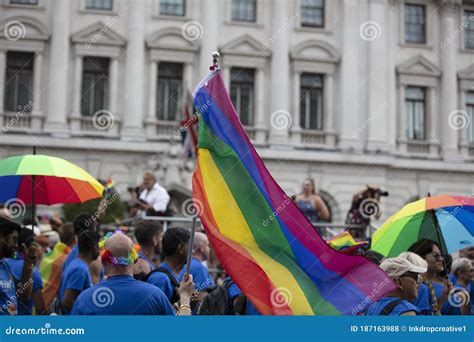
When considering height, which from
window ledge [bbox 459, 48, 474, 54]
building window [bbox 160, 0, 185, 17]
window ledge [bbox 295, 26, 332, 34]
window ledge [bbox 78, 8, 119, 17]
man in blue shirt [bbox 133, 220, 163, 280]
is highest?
building window [bbox 160, 0, 185, 17]

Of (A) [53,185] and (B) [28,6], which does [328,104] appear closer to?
(B) [28,6]

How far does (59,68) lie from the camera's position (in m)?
26.9

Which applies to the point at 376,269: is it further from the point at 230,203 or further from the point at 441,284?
the point at 441,284

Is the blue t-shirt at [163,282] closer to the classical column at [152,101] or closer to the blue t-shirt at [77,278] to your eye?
the blue t-shirt at [77,278]

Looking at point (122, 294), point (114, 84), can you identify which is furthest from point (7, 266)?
point (114, 84)

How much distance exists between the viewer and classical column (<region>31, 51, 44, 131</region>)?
87.1 feet

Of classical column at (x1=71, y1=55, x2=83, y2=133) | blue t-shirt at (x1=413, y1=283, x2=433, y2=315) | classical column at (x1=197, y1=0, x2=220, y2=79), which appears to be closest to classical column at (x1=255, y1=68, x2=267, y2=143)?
classical column at (x1=197, y1=0, x2=220, y2=79)

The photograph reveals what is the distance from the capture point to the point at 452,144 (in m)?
29.6

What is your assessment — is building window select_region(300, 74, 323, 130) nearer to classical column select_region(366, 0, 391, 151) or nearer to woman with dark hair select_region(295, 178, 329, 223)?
classical column select_region(366, 0, 391, 151)

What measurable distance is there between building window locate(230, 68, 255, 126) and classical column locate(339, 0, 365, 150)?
9.65ft

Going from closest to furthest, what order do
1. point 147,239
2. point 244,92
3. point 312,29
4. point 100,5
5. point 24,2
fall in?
point 147,239
point 24,2
point 100,5
point 244,92
point 312,29

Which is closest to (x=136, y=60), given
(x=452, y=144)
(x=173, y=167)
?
(x=173, y=167)

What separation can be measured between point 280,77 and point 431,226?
20.7 m

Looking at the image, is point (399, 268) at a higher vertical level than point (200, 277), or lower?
higher
